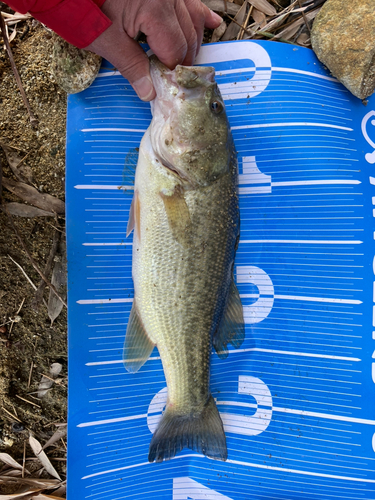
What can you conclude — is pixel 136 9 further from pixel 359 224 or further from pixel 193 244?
pixel 359 224

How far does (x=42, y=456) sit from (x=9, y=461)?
195 millimetres

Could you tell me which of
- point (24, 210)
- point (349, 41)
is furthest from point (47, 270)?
point (349, 41)

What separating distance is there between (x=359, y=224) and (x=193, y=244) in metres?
1.06

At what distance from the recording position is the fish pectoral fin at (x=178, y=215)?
56.1 inches

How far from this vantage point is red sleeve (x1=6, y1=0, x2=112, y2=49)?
1.22 m

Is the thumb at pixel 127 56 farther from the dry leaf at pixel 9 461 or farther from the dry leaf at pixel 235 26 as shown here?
the dry leaf at pixel 9 461

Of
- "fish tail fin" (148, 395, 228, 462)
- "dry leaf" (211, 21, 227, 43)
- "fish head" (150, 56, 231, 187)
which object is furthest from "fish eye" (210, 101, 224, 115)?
"fish tail fin" (148, 395, 228, 462)

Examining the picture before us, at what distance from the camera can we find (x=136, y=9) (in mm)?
1356

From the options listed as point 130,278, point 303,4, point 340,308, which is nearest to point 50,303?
point 130,278

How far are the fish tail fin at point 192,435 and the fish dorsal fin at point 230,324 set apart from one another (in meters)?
0.30

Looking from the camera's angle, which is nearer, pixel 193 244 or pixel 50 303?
pixel 193 244

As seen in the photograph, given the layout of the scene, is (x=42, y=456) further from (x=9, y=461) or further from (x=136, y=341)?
(x=136, y=341)

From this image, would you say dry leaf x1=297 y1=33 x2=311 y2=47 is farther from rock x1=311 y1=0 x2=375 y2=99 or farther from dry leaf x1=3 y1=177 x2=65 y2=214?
dry leaf x1=3 y1=177 x2=65 y2=214

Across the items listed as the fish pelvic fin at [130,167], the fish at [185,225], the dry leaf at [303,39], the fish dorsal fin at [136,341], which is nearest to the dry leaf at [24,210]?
the fish pelvic fin at [130,167]
